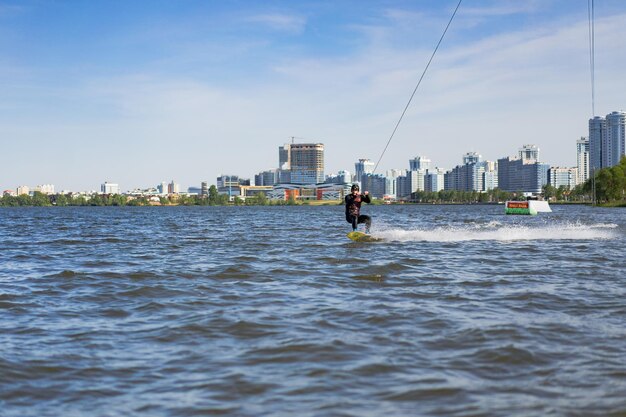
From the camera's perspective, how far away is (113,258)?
23.2 meters

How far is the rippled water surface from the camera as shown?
6.38m

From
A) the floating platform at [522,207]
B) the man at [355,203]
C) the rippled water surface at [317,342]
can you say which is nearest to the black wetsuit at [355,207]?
the man at [355,203]

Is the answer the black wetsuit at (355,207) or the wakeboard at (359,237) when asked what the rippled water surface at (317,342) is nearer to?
the black wetsuit at (355,207)

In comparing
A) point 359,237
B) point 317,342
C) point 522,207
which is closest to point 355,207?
point 359,237

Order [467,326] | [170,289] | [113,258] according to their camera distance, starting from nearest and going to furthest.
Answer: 1. [467,326]
2. [170,289]
3. [113,258]

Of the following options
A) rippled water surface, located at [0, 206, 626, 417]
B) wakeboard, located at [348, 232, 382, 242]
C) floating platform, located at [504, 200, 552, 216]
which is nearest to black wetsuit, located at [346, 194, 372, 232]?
wakeboard, located at [348, 232, 382, 242]

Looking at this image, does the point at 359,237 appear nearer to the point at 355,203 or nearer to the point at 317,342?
the point at 355,203

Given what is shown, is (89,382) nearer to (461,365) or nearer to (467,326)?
(461,365)

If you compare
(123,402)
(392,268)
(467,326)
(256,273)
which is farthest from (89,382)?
(392,268)

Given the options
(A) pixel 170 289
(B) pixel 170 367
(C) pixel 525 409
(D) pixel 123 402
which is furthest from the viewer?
(A) pixel 170 289

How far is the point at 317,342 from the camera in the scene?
871 cm

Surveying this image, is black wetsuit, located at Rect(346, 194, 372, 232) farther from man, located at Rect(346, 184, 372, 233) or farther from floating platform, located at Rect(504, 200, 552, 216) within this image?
floating platform, located at Rect(504, 200, 552, 216)

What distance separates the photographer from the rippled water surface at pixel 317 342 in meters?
6.38

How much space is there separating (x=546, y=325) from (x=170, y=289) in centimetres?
818
